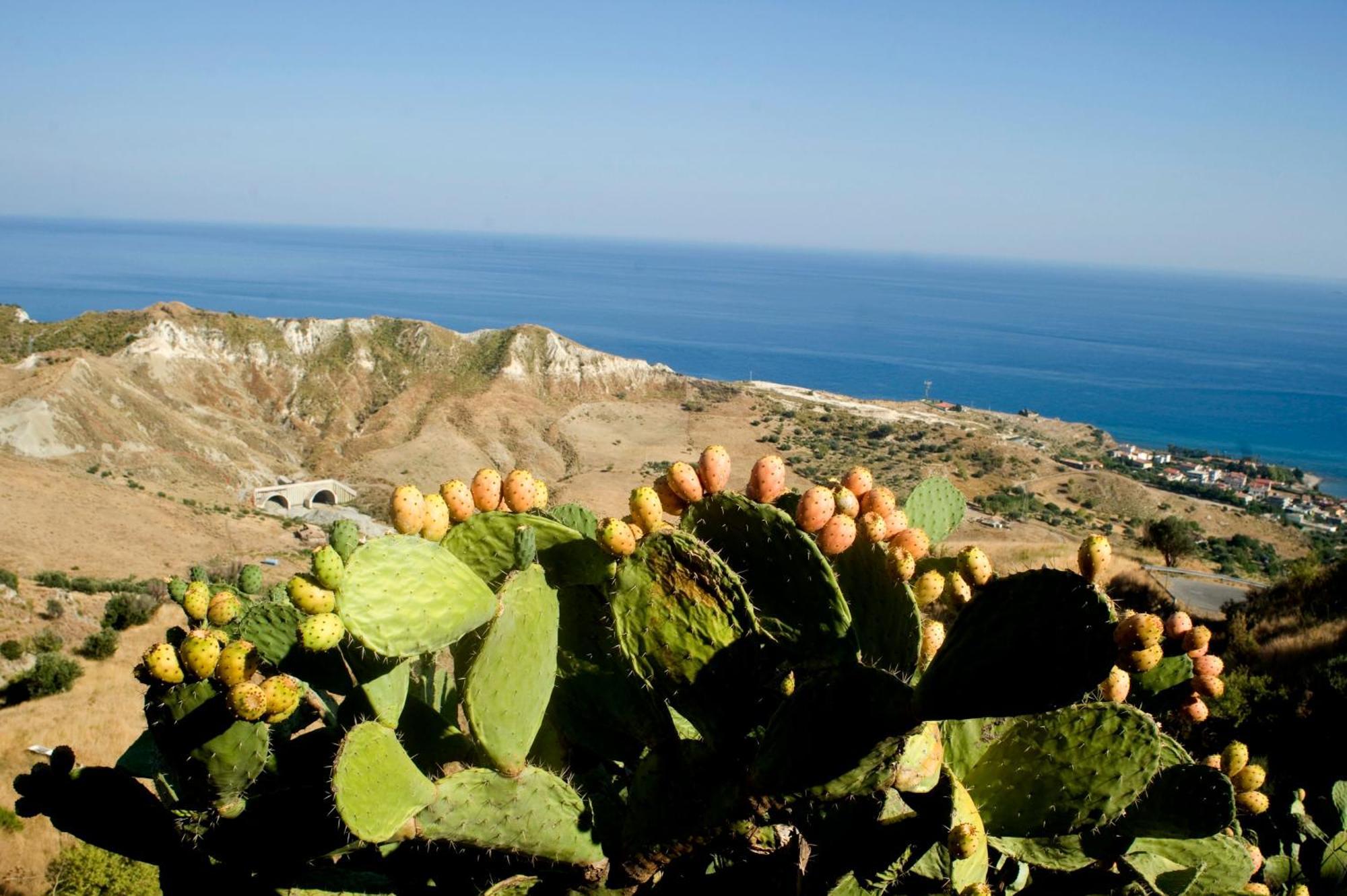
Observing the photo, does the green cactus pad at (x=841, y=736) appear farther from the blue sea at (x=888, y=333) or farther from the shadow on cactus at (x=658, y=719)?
the blue sea at (x=888, y=333)

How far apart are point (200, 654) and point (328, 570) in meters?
0.32

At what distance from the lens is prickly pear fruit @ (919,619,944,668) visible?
2104 mm

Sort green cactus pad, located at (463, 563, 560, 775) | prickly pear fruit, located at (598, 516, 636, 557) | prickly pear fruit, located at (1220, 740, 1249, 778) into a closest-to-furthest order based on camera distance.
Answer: green cactus pad, located at (463, 563, 560, 775) < prickly pear fruit, located at (598, 516, 636, 557) < prickly pear fruit, located at (1220, 740, 1249, 778)

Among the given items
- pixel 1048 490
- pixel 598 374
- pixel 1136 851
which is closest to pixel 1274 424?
pixel 1048 490

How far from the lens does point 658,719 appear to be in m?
1.92

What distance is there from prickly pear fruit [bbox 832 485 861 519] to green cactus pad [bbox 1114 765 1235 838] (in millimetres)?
947

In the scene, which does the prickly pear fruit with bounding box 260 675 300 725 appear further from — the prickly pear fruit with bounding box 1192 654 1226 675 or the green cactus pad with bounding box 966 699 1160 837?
the prickly pear fruit with bounding box 1192 654 1226 675

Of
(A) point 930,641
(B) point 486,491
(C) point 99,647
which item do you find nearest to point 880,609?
(A) point 930,641

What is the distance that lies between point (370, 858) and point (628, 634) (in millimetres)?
970

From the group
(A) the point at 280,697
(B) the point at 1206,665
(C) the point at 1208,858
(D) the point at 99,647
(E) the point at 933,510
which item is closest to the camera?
(A) the point at 280,697

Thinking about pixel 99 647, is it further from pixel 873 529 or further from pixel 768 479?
pixel 873 529

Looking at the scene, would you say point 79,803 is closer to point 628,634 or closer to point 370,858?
point 370,858

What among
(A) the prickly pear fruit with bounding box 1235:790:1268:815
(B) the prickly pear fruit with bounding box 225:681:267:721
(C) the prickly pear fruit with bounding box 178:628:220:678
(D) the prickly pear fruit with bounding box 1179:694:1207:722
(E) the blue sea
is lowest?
(E) the blue sea

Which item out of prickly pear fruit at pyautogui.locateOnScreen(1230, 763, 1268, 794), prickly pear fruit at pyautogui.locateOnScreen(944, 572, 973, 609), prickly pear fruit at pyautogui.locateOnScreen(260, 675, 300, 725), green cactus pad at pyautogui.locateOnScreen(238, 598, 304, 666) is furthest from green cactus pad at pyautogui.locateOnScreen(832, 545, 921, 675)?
prickly pear fruit at pyautogui.locateOnScreen(1230, 763, 1268, 794)
